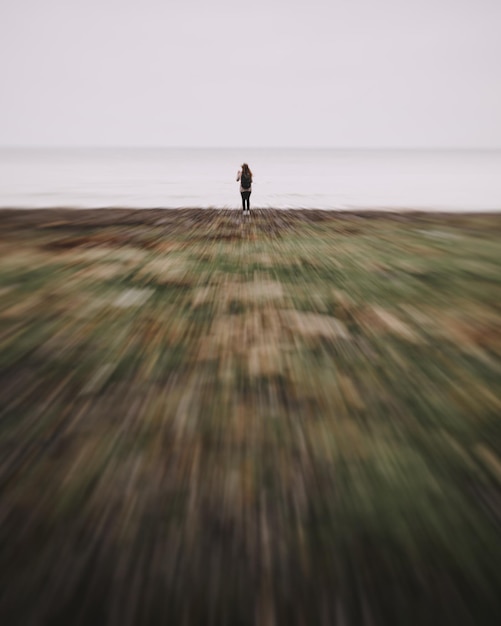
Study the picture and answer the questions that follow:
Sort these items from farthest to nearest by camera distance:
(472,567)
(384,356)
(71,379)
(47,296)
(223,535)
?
(47,296) → (384,356) → (71,379) → (223,535) → (472,567)

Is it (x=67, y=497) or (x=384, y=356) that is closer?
(x=67, y=497)

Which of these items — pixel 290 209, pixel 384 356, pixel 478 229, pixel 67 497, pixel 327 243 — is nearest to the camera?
pixel 67 497

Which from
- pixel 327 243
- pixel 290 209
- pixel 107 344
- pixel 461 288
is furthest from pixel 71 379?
pixel 290 209

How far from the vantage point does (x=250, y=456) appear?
94.3 inches

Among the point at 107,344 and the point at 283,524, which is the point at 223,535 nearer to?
the point at 283,524

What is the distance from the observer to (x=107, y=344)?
3.84 m

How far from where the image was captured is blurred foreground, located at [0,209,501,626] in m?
1.68

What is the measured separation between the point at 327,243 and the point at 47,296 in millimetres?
5602

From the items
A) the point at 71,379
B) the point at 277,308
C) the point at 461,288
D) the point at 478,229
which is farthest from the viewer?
the point at 478,229

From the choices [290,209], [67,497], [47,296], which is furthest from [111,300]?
[290,209]

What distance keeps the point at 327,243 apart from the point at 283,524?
23.9 ft

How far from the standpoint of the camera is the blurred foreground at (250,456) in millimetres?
1681

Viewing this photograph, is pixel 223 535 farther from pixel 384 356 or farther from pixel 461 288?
pixel 461 288

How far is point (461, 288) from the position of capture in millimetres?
5523
